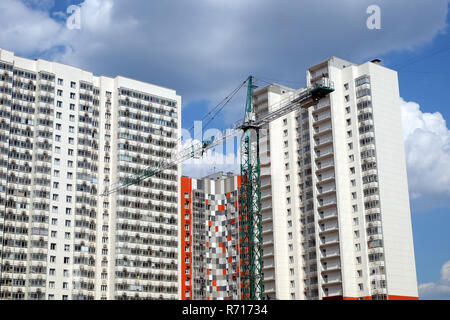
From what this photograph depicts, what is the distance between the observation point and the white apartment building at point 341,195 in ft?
399

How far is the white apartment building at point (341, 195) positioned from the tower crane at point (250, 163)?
7469 mm

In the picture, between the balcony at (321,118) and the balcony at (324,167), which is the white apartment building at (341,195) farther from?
the balcony at (321,118)

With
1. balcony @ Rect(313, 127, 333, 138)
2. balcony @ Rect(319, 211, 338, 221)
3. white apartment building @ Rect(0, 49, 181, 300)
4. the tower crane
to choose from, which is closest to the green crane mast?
the tower crane

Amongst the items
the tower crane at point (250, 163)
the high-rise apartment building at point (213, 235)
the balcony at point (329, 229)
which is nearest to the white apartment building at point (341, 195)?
the balcony at point (329, 229)

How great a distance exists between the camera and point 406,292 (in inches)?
4729

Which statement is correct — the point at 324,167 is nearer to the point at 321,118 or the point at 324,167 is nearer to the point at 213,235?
the point at 321,118

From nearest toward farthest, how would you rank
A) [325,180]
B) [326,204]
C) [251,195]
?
[251,195], [326,204], [325,180]

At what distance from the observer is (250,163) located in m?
121

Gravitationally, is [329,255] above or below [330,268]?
above

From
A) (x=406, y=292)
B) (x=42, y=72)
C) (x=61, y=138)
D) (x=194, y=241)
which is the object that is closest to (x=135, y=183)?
(x=61, y=138)

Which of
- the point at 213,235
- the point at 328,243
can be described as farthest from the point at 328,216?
the point at 213,235

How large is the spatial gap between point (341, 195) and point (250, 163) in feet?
69.8

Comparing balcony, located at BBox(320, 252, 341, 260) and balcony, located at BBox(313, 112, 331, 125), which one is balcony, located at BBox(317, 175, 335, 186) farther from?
balcony, located at BBox(320, 252, 341, 260)
